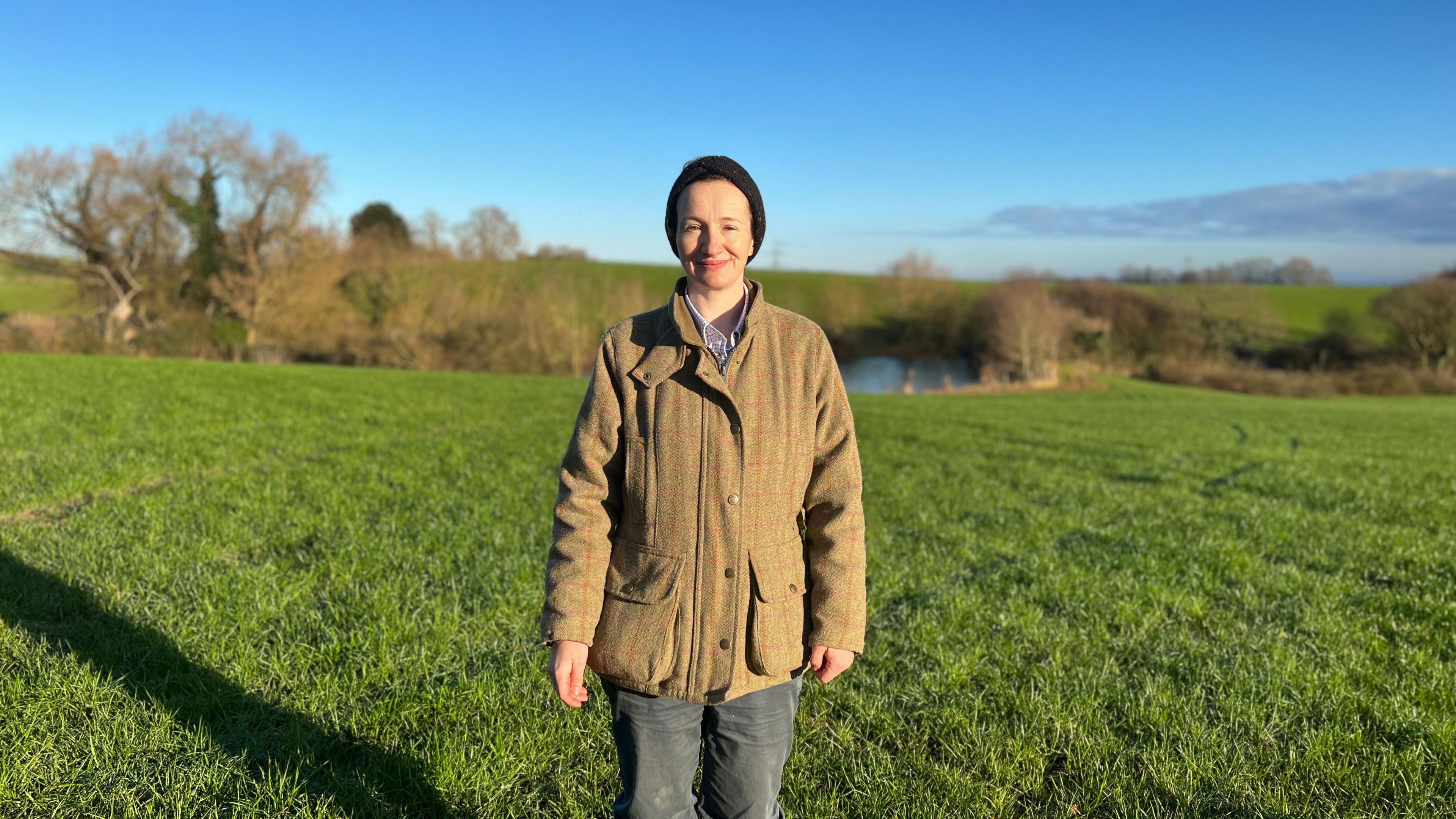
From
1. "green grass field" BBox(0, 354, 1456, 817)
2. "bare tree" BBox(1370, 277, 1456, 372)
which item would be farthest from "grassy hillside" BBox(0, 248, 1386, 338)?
"green grass field" BBox(0, 354, 1456, 817)

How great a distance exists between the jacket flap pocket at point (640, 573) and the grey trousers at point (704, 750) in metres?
0.28

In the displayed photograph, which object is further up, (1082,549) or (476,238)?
(476,238)

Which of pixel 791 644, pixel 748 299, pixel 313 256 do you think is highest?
pixel 313 256

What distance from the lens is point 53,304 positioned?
4112 cm

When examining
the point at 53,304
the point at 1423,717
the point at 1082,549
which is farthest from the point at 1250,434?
the point at 53,304

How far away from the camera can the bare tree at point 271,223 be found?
4128cm

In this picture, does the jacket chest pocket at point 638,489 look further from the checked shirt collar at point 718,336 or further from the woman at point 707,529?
the checked shirt collar at point 718,336

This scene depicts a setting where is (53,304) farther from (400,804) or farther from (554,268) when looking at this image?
(400,804)

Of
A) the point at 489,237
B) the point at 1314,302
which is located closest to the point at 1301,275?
the point at 1314,302

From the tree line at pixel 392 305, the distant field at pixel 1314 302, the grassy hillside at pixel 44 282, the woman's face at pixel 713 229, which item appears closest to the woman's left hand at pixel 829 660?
the woman's face at pixel 713 229

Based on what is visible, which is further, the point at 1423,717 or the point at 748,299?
the point at 1423,717

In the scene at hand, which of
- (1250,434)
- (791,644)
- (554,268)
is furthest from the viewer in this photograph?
(554,268)

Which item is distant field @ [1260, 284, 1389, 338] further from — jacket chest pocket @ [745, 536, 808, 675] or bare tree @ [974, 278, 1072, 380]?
jacket chest pocket @ [745, 536, 808, 675]

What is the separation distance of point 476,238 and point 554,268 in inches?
Result: 313
